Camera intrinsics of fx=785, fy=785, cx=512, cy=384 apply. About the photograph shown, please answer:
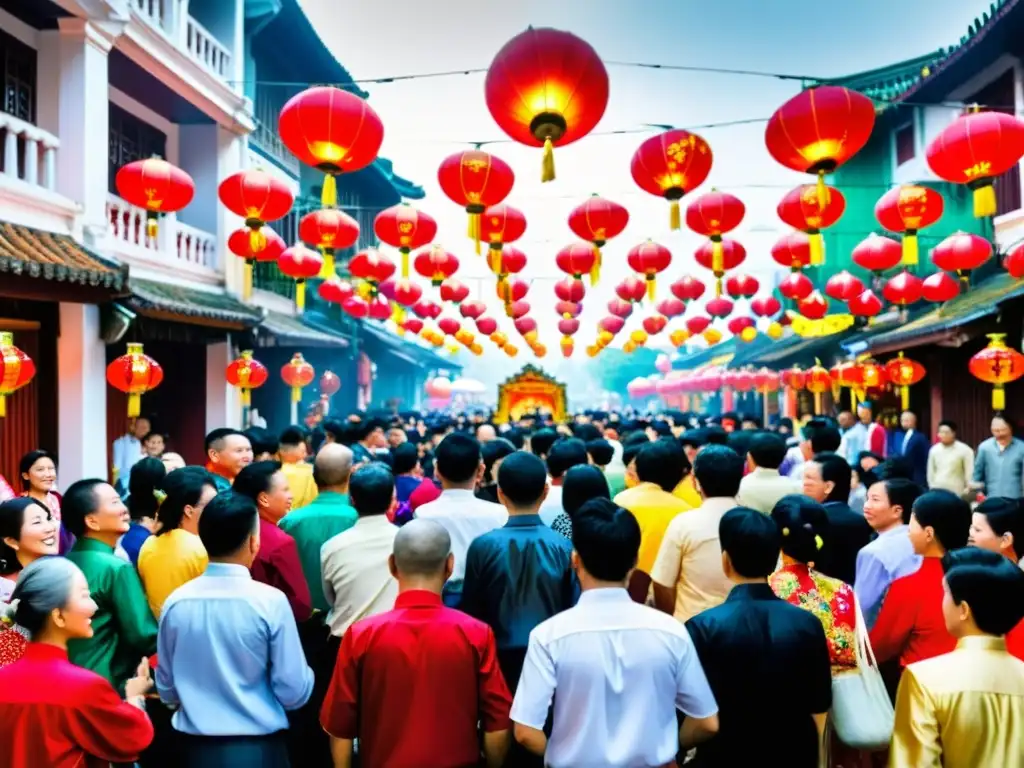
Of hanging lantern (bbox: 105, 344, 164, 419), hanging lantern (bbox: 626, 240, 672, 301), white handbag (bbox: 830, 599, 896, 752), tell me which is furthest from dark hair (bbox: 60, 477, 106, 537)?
hanging lantern (bbox: 626, 240, 672, 301)

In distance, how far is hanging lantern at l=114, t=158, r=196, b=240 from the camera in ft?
26.8

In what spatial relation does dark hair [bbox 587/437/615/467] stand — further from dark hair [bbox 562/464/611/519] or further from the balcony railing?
the balcony railing

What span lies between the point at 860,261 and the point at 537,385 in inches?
689

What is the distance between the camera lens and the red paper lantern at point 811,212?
26.6 ft

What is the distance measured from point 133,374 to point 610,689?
7317mm

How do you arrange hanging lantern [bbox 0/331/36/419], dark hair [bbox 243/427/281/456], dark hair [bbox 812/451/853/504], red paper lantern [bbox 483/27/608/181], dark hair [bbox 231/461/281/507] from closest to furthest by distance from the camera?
dark hair [bbox 231/461/281/507]
dark hair [bbox 812/451/853/504]
red paper lantern [bbox 483/27/608/181]
hanging lantern [bbox 0/331/36/419]
dark hair [bbox 243/427/281/456]

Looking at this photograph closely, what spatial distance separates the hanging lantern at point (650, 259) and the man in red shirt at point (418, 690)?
9.45 m

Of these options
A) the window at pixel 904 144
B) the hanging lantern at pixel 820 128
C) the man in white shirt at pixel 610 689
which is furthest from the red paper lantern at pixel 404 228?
the window at pixel 904 144

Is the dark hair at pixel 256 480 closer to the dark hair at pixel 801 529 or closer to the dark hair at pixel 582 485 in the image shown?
the dark hair at pixel 582 485

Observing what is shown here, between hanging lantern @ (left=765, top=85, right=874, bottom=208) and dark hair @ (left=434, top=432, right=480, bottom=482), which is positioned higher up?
hanging lantern @ (left=765, top=85, right=874, bottom=208)

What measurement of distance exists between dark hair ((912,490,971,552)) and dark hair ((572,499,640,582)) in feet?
5.37

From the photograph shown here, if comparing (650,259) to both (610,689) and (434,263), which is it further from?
(610,689)

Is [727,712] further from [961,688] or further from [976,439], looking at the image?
[976,439]

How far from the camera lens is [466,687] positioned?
108 inches
